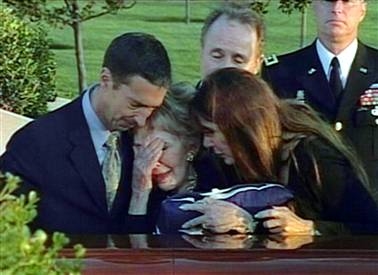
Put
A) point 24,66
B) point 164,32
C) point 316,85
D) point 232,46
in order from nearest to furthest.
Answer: point 232,46 < point 316,85 < point 164,32 < point 24,66

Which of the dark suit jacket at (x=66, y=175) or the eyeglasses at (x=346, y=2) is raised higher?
the eyeglasses at (x=346, y=2)

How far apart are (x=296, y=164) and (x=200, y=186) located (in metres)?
0.34

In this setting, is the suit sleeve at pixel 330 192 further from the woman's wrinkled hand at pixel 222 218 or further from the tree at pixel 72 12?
the tree at pixel 72 12

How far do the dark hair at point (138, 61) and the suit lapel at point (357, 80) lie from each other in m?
1.01

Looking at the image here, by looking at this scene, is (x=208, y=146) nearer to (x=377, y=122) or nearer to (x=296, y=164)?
(x=296, y=164)

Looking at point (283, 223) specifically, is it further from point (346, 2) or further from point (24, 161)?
point (346, 2)

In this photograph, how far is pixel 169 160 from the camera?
11.8 feet

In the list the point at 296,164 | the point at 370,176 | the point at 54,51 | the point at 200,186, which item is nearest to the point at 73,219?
the point at 200,186

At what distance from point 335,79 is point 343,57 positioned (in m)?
0.09

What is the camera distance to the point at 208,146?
3469mm

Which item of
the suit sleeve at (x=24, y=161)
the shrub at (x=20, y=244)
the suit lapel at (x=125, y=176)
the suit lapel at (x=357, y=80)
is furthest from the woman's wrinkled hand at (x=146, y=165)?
the shrub at (x=20, y=244)

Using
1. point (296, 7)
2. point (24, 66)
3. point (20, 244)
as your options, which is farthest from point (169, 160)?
point (24, 66)

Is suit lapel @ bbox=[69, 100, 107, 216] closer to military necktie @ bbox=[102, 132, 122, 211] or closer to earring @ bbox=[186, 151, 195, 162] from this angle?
military necktie @ bbox=[102, 132, 122, 211]

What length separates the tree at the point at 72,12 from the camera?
7.43m
